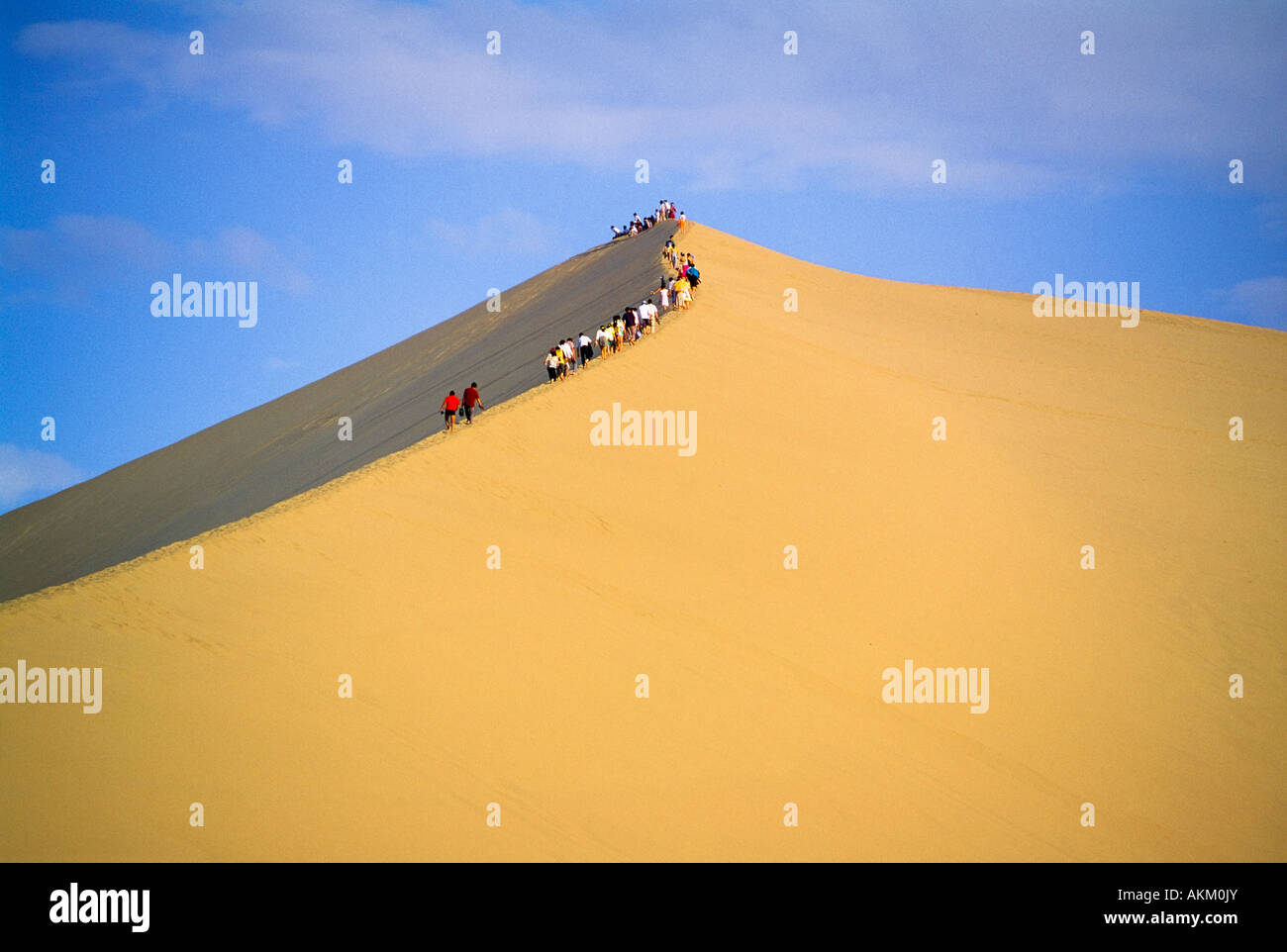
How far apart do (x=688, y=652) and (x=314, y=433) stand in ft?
65.1

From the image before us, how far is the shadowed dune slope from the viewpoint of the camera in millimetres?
25141

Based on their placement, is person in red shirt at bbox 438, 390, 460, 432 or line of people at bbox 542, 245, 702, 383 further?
line of people at bbox 542, 245, 702, 383

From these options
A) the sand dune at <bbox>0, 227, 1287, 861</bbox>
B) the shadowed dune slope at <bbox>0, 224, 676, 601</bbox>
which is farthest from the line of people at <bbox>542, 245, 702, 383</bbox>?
the shadowed dune slope at <bbox>0, 224, 676, 601</bbox>

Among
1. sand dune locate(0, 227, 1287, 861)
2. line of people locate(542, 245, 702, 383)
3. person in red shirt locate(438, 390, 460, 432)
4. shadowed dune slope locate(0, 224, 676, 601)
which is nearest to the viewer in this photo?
sand dune locate(0, 227, 1287, 861)

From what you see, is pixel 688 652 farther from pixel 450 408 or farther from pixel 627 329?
pixel 627 329

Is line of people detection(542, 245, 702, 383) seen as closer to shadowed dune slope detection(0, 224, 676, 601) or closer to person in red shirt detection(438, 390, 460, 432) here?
shadowed dune slope detection(0, 224, 676, 601)

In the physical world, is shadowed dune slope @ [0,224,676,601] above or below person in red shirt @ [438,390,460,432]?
above

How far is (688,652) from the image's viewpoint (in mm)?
12742

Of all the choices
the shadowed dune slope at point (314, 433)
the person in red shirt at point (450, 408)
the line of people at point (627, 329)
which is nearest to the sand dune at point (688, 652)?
the person in red shirt at point (450, 408)

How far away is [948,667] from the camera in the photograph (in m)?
13.5

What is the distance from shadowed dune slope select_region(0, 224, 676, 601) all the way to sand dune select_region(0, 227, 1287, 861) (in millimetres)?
7077
